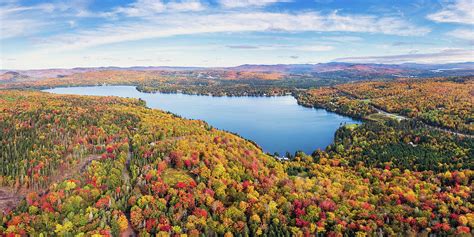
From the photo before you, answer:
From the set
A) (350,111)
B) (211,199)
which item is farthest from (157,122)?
(350,111)

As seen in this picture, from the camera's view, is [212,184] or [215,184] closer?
[215,184]

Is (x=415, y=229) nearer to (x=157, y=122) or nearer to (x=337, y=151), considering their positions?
(x=337, y=151)

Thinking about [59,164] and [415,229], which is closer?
[415,229]

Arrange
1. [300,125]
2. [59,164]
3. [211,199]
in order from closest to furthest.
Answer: [211,199] → [59,164] → [300,125]

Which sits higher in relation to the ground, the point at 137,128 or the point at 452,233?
the point at 137,128

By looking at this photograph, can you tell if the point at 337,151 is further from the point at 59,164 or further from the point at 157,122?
the point at 59,164

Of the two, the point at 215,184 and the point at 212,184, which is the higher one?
the point at 215,184

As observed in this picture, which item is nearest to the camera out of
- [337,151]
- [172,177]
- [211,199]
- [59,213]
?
[59,213]
